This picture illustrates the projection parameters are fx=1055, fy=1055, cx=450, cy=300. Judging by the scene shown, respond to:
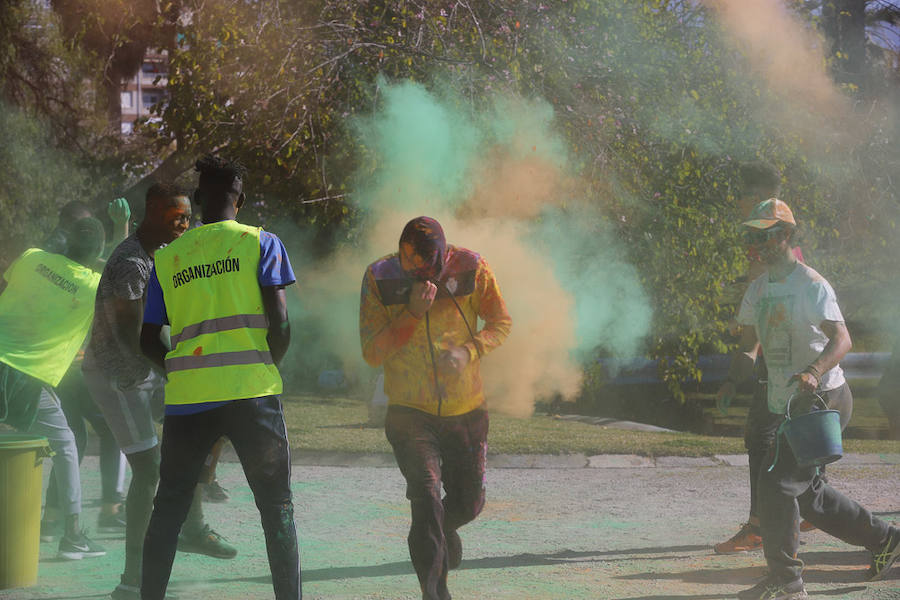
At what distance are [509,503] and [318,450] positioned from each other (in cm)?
220

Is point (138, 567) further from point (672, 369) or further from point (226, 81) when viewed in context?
point (672, 369)

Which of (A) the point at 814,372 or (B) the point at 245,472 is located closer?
(B) the point at 245,472

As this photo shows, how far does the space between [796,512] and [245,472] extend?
2.17 metres

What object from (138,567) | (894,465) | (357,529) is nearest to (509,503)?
(357,529)

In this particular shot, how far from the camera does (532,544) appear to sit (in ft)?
17.4

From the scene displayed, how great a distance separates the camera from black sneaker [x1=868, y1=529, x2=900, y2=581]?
4.46 meters

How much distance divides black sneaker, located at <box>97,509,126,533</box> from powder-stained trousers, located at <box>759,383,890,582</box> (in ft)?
11.0

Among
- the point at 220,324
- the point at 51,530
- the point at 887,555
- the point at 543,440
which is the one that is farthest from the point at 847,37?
the point at 220,324

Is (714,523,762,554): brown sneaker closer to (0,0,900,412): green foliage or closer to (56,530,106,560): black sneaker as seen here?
(56,530,106,560): black sneaker

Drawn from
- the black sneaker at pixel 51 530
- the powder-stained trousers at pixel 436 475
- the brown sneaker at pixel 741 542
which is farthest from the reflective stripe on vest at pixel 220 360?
the brown sneaker at pixel 741 542

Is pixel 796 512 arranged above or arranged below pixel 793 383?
below

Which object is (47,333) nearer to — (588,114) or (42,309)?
(42,309)

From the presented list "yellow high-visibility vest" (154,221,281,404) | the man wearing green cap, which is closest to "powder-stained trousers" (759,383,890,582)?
the man wearing green cap

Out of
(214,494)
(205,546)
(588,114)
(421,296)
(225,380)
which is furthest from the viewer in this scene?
(588,114)
